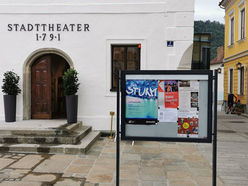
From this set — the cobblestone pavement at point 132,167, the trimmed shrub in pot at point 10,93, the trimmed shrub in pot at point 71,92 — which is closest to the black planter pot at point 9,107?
the trimmed shrub in pot at point 10,93

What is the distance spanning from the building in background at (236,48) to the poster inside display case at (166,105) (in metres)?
14.2

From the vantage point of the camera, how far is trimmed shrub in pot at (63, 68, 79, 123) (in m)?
7.04

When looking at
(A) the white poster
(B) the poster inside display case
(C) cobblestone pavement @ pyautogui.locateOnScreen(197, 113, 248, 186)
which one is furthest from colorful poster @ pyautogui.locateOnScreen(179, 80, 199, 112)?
(C) cobblestone pavement @ pyautogui.locateOnScreen(197, 113, 248, 186)

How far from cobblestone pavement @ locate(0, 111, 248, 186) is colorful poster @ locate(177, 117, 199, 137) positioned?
1.13 metres

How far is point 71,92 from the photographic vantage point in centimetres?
712

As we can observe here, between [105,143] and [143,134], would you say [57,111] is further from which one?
[143,134]

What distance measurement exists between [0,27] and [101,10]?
317 centimetres

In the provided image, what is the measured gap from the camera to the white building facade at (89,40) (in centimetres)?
759

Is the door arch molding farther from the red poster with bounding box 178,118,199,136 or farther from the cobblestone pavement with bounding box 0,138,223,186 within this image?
the red poster with bounding box 178,118,199,136

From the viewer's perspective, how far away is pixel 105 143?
681 cm

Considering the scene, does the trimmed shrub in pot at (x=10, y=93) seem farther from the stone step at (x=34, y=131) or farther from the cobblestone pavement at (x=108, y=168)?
the cobblestone pavement at (x=108, y=168)

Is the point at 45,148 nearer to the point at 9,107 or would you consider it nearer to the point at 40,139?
the point at 40,139

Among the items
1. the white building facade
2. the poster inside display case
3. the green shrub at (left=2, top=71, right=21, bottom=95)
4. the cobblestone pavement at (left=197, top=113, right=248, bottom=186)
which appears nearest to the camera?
the poster inside display case

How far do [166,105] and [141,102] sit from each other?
340 millimetres
